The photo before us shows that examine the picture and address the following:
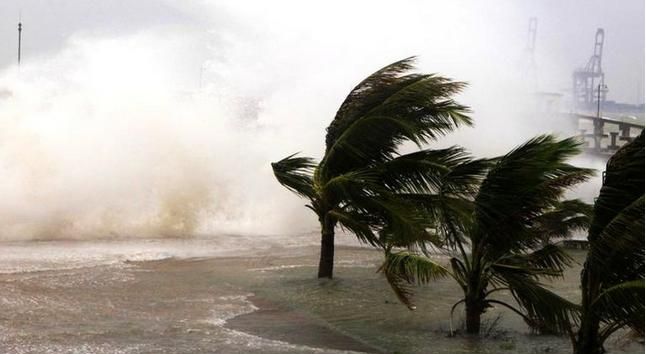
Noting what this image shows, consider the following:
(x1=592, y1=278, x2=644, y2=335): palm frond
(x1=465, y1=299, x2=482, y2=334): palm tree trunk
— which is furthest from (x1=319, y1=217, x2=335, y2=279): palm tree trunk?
(x1=592, y1=278, x2=644, y2=335): palm frond

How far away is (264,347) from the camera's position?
800cm

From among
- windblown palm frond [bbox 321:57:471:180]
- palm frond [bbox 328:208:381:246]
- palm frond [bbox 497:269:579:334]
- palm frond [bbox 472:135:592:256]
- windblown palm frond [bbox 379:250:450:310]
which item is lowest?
palm frond [bbox 497:269:579:334]

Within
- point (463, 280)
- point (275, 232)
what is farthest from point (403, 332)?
point (275, 232)

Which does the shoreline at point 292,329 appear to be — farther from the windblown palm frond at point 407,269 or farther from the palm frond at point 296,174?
the palm frond at point 296,174

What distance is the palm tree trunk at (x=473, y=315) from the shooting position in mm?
8867

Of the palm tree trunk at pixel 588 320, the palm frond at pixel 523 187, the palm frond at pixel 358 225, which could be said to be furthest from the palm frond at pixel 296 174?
the palm tree trunk at pixel 588 320

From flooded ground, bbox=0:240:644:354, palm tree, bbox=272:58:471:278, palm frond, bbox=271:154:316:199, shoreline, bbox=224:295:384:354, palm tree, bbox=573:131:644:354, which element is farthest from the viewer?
palm frond, bbox=271:154:316:199

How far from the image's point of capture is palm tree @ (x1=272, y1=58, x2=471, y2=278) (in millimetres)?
10500

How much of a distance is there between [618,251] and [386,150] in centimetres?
473

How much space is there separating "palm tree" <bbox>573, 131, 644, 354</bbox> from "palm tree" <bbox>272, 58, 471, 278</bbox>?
3118 mm

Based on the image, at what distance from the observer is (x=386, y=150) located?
36.3ft

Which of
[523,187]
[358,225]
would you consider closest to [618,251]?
[523,187]

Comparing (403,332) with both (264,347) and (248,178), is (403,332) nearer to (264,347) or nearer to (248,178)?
(264,347)

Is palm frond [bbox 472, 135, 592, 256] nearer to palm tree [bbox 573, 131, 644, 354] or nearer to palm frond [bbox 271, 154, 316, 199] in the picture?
palm tree [bbox 573, 131, 644, 354]
